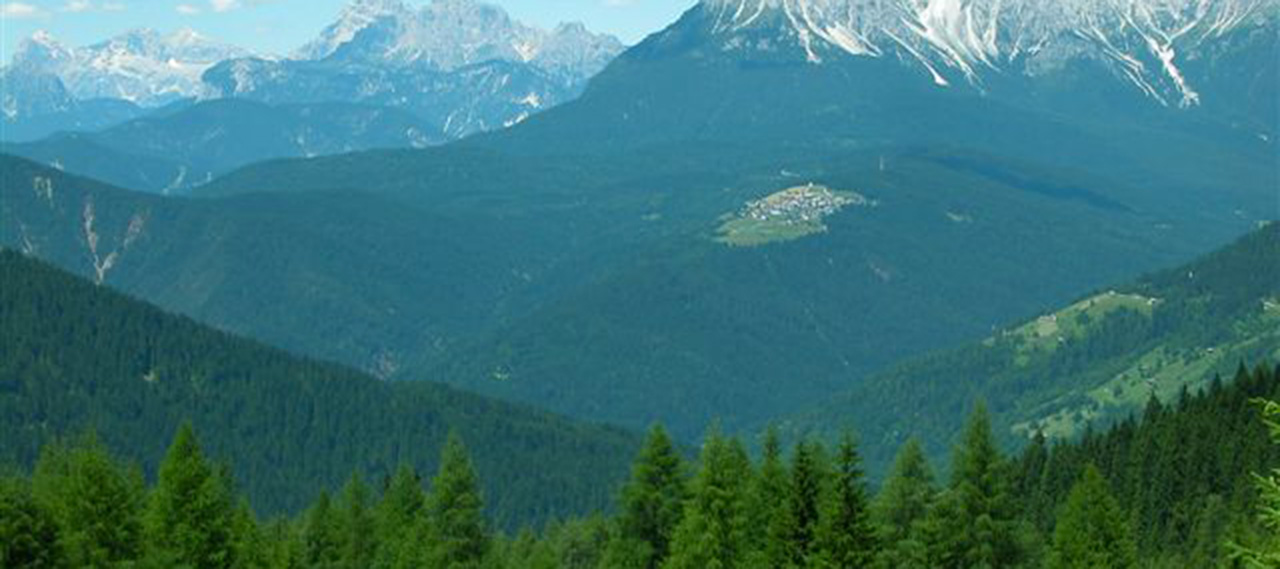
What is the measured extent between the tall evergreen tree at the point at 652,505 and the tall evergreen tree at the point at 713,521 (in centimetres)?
359

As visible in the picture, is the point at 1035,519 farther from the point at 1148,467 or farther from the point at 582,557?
the point at 582,557

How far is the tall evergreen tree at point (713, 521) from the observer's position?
2628 inches

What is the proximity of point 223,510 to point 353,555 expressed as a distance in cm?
1821

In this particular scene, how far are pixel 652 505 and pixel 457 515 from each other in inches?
423

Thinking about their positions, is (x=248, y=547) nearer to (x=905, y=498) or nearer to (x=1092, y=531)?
(x=905, y=498)

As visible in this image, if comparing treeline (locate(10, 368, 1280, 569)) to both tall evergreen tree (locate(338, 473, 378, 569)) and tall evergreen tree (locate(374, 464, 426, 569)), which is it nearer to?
tall evergreen tree (locate(374, 464, 426, 569))

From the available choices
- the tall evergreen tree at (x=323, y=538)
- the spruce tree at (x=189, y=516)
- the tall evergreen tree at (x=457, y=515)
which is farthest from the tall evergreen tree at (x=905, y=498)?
the tall evergreen tree at (x=323, y=538)

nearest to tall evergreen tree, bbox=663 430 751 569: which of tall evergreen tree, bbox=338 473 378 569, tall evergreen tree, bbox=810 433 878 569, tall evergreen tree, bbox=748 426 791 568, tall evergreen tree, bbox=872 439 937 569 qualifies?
tall evergreen tree, bbox=748 426 791 568

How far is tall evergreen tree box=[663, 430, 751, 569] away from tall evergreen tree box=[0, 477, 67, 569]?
22.8m

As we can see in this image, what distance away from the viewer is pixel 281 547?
8100cm

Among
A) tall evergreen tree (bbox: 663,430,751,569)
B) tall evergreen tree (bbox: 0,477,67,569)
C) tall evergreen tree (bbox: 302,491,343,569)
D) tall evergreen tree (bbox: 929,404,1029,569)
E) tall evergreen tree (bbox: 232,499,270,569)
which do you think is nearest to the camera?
tall evergreen tree (bbox: 0,477,67,569)

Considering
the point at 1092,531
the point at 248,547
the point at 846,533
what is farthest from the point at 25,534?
the point at 1092,531

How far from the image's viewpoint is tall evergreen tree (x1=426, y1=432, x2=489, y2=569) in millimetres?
78875

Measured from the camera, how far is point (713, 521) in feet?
221
